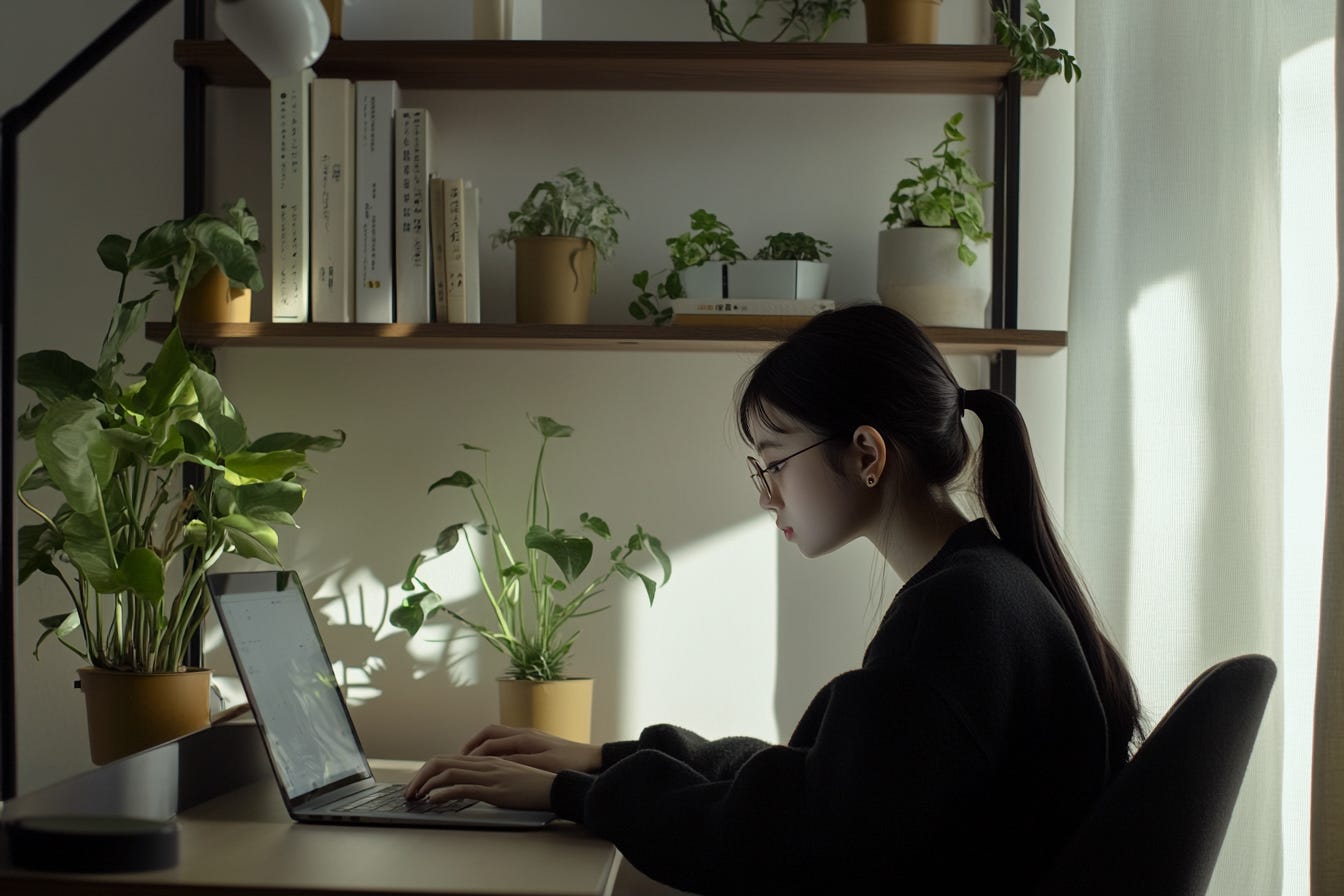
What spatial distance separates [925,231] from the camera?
1.75m

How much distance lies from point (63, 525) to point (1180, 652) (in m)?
1.39

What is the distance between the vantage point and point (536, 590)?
1854mm

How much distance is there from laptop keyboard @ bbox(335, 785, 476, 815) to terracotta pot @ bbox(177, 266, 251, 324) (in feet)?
2.37

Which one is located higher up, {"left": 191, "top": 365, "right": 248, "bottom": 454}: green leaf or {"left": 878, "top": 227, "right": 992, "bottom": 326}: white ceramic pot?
{"left": 878, "top": 227, "right": 992, "bottom": 326}: white ceramic pot

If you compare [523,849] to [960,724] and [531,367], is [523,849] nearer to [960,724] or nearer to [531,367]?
[960,724]

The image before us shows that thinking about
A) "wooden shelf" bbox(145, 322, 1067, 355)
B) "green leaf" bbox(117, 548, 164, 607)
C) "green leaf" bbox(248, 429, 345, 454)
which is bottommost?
"green leaf" bbox(117, 548, 164, 607)

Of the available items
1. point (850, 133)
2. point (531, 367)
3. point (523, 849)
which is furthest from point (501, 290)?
point (523, 849)

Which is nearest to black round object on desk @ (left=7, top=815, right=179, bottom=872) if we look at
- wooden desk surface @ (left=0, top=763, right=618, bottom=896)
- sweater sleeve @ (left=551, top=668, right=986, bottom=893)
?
wooden desk surface @ (left=0, top=763, right=618, bottom=896)

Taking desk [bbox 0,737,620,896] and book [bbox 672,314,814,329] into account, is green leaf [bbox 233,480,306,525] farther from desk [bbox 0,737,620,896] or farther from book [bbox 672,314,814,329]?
book [bbox 672,314,814,329]

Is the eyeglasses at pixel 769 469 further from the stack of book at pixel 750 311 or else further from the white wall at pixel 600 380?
the white wall at pixel 600 380

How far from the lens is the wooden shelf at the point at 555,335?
1715 millimetres

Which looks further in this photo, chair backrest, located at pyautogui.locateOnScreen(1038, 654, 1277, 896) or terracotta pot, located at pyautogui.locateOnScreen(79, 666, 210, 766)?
terracotta pot, located at pyautogui.locateOnScreen(79, 666, 210, 766)

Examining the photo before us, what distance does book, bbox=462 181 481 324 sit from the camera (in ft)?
5.66

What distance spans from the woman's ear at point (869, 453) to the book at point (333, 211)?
81 cm
